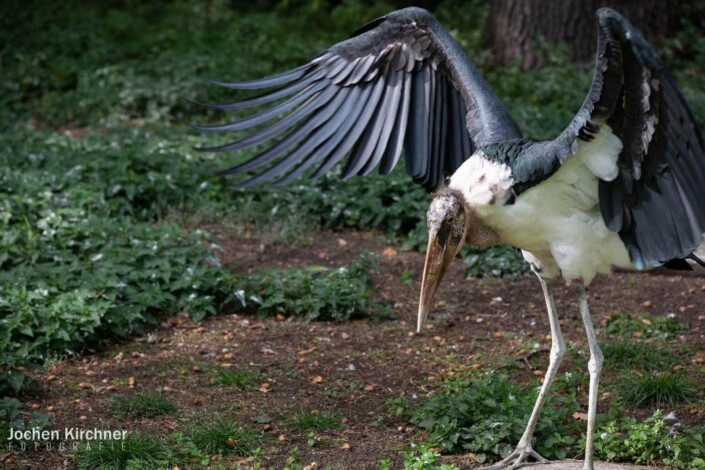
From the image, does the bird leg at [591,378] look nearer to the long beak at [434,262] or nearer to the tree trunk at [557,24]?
the long beak at [434,262]

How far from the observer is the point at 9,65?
11.6m

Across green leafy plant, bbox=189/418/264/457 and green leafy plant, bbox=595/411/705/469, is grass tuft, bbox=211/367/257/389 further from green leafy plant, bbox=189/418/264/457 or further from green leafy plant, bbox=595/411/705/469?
green leafy plant, bbox=595/411/705/469

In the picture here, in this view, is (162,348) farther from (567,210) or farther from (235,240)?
(567,210)

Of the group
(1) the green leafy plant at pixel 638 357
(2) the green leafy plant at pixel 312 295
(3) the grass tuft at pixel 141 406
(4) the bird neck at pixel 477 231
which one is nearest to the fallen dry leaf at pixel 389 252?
(2) the green leafy plant at pixel 312 295

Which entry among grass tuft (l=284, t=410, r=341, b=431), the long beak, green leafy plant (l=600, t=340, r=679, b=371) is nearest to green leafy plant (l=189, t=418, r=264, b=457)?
grass tuft (l=284, t=410, r=341, b=431)

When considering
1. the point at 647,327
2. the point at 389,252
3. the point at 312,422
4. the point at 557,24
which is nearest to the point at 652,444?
the point at 312,422

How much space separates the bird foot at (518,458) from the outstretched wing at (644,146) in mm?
930

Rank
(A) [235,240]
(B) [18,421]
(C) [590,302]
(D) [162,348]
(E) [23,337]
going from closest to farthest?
(B) [18,421] < (E) [23,337] < (D) [162,348] < (C) [590,302] < (A) [235,240]

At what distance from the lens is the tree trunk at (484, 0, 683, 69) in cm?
1077

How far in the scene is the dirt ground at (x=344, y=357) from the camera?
4.91 metres

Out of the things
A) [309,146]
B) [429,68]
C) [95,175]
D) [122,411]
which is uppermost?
[429,68]

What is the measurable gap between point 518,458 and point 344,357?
1482mm

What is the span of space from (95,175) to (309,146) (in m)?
3.15

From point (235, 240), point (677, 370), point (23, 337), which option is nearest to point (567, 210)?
point (677, 370)
